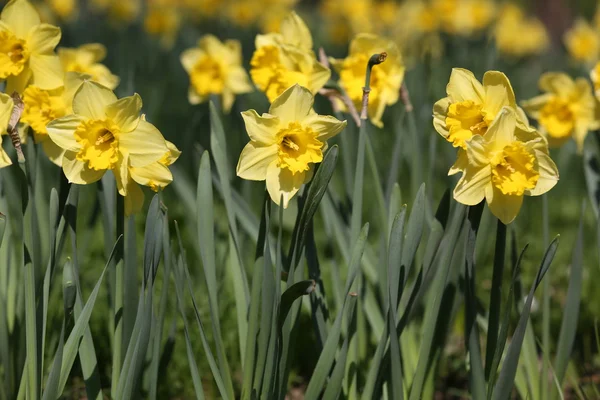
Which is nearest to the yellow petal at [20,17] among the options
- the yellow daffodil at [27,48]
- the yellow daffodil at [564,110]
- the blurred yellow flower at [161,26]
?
the yellow daffodil at [27,48]

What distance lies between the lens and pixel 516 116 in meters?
1.27

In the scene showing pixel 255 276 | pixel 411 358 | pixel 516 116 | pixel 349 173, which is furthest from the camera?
pixel 349 173

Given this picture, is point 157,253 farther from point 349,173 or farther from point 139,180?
point 349,173

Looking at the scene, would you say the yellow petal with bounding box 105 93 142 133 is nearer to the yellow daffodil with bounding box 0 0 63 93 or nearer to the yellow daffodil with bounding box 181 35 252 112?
the yellow daffodil with bounding box 0 0 63 93

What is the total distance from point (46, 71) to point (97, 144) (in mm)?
309

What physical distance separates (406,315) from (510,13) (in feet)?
17.5

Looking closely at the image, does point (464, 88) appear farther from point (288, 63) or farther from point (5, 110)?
point (5, 110)

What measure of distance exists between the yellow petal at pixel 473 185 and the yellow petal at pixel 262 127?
1.16 feet

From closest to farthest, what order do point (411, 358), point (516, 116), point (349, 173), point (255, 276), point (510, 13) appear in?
point (516, 116) → point (255, 276) → point (411, 358) → point (349, 173) → point (510, 13)

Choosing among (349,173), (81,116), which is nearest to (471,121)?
(349,173)

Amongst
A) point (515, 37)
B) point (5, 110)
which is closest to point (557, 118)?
point (5, 110)

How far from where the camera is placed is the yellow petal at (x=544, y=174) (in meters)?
1.28

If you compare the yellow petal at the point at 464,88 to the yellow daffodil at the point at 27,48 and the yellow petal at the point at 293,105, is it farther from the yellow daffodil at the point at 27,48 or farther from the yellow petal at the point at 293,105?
the yellow daffodil at the point at 27,48

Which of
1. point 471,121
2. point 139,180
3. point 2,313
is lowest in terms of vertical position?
point 2,313
